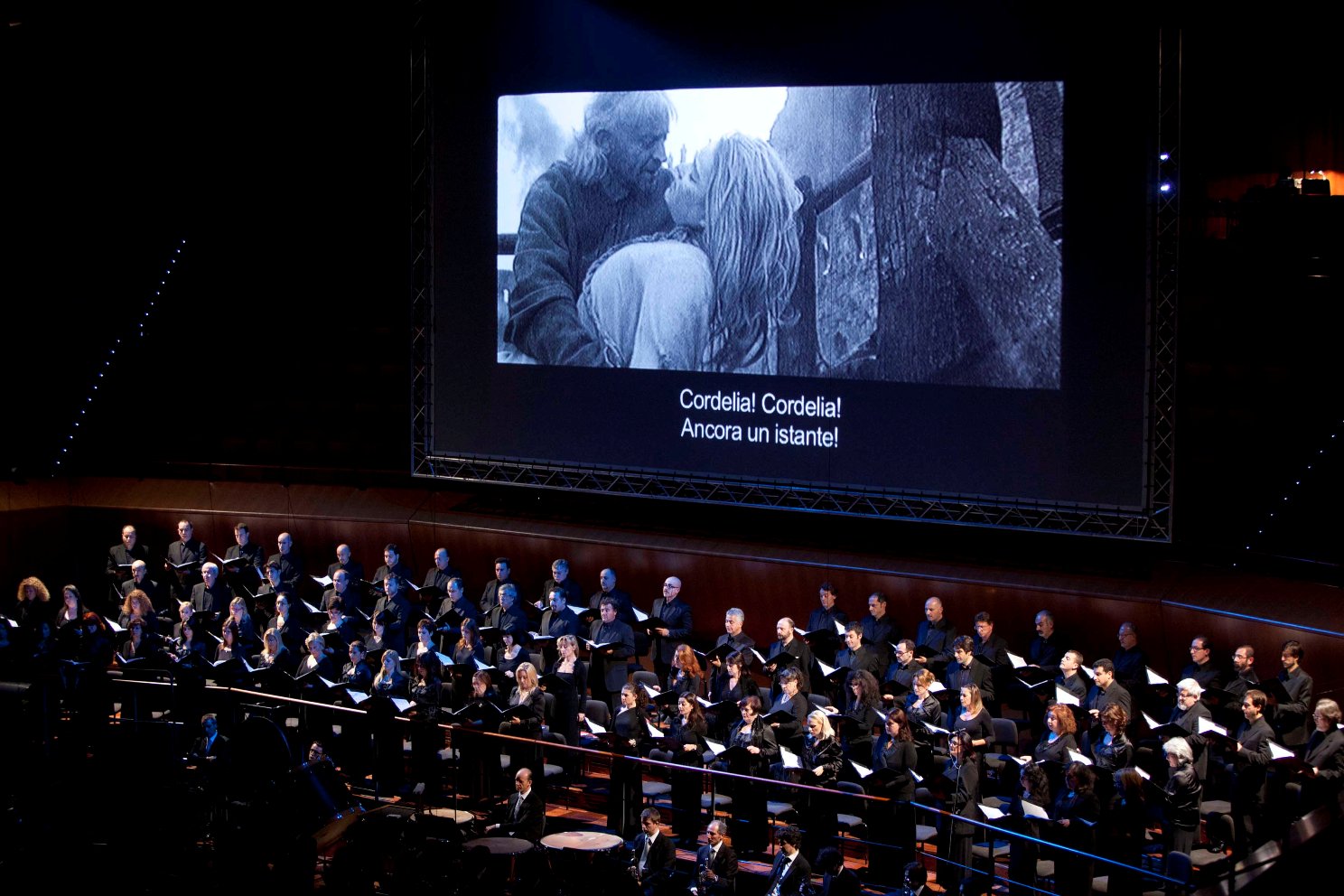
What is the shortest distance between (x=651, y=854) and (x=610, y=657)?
12.8 ft

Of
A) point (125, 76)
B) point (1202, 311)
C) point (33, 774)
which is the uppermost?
point (125, 76)

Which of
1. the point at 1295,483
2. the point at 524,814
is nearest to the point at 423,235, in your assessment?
the point at 524,814

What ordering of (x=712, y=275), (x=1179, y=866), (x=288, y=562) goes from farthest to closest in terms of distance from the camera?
(x=288, y=562), (x=712, y=275), (x=1179, y=866)

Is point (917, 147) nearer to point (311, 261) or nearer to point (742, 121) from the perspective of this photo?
point (742, 121)

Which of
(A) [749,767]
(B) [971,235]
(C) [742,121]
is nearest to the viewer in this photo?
(A) [749,767]

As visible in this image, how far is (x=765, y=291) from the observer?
556 inches

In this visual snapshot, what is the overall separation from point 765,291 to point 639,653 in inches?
143

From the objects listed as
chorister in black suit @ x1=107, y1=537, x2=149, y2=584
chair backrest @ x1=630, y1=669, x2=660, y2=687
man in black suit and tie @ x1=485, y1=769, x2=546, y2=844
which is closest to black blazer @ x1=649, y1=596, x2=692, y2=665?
chair backrest @ x1=630, y1=669, x2=660, y2=687

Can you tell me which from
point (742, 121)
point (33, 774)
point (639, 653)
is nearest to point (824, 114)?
point (742, 121)

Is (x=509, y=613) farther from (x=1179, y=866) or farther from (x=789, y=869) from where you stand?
(x=1179, y=866)

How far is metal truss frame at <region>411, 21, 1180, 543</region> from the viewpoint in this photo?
40.4ft

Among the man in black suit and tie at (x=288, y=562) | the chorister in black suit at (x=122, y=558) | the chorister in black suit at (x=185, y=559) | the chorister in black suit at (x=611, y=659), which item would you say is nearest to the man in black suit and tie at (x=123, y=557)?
the chorister in black suit at (x=122, y=558)

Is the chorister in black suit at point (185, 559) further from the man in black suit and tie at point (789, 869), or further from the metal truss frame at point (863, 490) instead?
the man in black suit and tie at point (789, 869)

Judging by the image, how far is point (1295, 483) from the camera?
13.8 m
